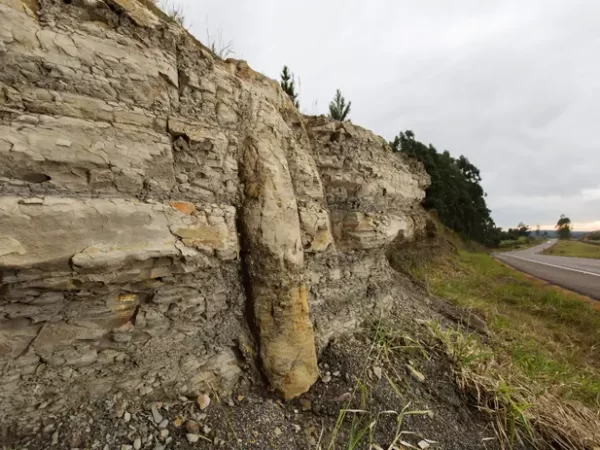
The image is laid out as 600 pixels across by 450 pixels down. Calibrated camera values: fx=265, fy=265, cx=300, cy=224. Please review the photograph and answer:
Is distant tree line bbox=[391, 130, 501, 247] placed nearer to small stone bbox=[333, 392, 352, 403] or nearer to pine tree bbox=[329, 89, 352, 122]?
pine tree bbox=[329, 89, 352, 122]

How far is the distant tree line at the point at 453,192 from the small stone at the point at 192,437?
13.9m

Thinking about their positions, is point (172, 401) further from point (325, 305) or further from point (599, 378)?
point (599, 378)

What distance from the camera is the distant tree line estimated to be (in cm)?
1412

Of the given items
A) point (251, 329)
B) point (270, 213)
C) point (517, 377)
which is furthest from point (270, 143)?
point (517, 377)

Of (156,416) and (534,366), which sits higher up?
(156,416)

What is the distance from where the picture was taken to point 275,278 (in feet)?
7.41

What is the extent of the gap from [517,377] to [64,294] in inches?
165

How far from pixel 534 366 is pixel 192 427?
395cm

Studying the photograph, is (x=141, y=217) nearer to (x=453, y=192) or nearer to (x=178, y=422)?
(x=178, y=422)

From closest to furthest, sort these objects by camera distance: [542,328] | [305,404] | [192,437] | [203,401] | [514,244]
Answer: [192,437]
[203,401]
[305,404]
[542,328]
[514,244]

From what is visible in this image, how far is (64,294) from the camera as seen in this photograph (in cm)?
161

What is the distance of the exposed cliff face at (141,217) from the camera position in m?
1.52

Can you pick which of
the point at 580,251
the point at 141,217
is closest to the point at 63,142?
the point at 141,217

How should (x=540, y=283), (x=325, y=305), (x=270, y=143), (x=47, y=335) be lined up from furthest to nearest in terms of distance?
(x=540, y=283) < (x=325, y=305) < (x=270, y=143) < (x=47, y=335)
